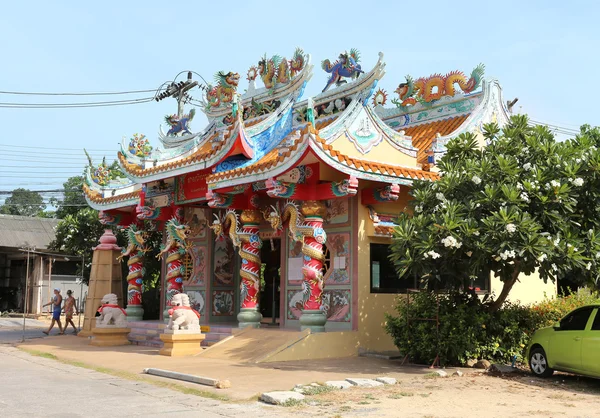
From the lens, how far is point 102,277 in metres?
20.2

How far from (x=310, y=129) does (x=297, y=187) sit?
1.84 meters

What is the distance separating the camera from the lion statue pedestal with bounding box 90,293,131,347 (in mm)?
17172

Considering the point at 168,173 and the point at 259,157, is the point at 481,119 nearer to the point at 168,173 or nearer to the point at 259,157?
the point at 259,157

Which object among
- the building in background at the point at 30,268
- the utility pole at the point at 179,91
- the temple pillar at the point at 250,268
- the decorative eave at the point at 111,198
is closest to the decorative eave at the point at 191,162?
the decorative eave at the point at 111,198

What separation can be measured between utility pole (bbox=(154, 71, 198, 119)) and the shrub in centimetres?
1930

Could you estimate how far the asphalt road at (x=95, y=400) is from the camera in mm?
7719

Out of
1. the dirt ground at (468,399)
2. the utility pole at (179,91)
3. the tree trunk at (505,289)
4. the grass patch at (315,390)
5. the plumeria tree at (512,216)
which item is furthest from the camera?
the utility pole at (179,91)

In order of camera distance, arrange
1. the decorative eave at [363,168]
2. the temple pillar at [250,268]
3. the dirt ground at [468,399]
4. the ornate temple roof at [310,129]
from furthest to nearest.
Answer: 1. the temple pillar at [250,268]
2. the ornate temple roof at [310,129]
3. the decorative eave at [363,168]
4. the dirt ground at [468,399]

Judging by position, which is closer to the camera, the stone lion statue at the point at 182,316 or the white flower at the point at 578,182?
the white flower at the point at 578,182

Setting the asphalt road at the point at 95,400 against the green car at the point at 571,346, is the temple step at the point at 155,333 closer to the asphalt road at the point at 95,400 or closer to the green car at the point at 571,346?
the asphalt road at the point at 95,400

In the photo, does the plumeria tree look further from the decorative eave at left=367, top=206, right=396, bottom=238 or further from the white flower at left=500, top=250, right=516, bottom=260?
the decorative eave at left=367, top=206, right=396, bottom=238

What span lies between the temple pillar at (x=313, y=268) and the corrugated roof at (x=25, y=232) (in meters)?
23.9

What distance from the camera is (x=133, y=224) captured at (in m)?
20.1

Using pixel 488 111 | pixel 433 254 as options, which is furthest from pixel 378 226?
pixel 488 111
